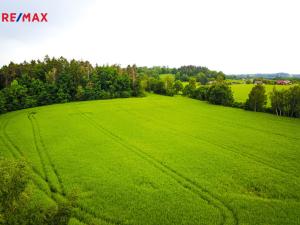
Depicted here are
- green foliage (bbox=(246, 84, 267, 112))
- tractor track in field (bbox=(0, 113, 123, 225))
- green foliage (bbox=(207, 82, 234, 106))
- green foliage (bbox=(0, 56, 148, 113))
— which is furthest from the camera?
green foliage (bbox=(207, 82, 234, 106))

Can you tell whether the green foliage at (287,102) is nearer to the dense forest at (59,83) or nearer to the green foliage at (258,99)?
the green foliage at (258,99)

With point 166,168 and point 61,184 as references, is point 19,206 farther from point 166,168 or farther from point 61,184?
point 166,168

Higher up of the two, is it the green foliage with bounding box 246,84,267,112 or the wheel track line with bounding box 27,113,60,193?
the green foliage with bounding box 246,84,267,112

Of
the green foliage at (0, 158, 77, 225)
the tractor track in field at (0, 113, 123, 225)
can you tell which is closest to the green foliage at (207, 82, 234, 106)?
the tractor track in field at (0, 113, 123, 225)

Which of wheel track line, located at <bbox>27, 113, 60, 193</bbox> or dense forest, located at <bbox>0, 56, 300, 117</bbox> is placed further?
dense forest, located at <bbox>0, 56, 300, 117</bbox>

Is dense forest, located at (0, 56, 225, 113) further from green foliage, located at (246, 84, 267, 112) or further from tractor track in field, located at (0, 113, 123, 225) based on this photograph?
green foliage, located at (246, 84, 267, 112)

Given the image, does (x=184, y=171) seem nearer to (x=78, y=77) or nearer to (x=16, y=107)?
(x=16, y=107)

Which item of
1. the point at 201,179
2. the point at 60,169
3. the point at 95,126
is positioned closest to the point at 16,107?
the point at 95,126

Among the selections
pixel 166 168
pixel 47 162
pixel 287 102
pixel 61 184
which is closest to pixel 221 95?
pixel 287 102
